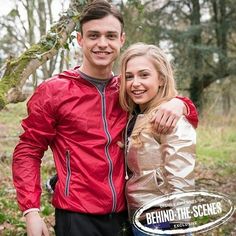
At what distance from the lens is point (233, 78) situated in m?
19.2

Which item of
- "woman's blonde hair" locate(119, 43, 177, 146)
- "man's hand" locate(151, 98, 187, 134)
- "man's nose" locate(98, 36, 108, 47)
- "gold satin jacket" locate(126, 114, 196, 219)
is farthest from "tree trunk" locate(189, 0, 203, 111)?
"gold satin jacket" locate(126, 114, 196, 219)

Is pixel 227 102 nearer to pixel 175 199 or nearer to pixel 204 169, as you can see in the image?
pixel 204 169

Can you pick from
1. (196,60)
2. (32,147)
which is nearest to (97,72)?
(32,147)

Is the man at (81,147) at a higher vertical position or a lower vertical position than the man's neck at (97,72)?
lower

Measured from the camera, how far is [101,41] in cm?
274

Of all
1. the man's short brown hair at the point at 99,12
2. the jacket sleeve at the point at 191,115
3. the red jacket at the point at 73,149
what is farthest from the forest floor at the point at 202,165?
the man's short brown hair at the point at 99,12

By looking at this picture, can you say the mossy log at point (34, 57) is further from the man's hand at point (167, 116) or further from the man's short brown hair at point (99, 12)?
the man's hand at point (167, 116)

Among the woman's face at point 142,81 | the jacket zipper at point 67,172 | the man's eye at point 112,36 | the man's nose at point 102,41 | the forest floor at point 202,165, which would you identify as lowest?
the forest floor at point 202,165

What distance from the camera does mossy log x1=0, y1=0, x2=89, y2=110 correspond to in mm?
3700

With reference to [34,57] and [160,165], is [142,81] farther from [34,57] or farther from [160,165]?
[34,57]

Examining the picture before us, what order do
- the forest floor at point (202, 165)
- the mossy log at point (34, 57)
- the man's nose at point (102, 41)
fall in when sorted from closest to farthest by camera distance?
the man's nose at point (102, 41) < the mossy log at point (34, 57) < the forest floor at point (202, 165)

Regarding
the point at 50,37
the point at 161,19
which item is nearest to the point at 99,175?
the point at 50,37

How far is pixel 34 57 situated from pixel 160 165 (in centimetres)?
188

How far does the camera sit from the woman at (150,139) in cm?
241
